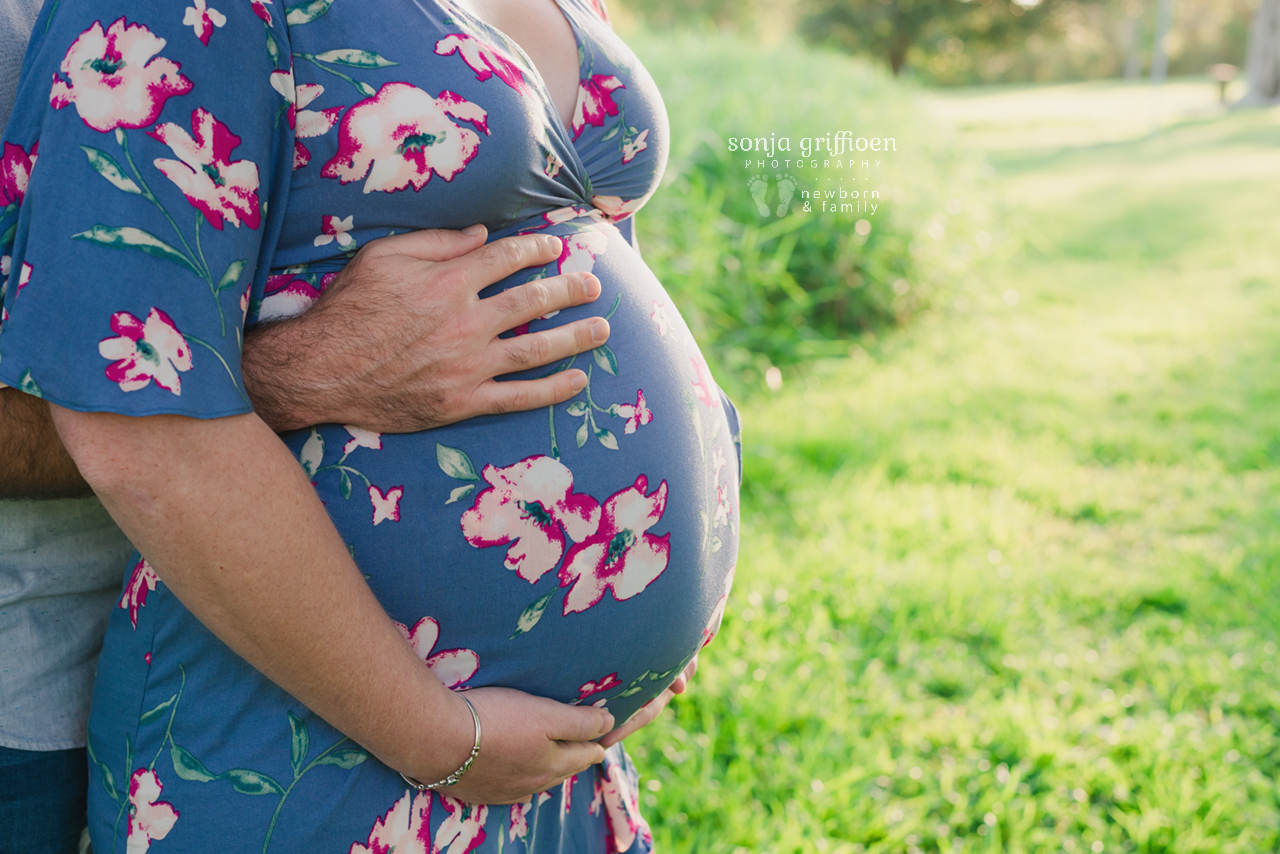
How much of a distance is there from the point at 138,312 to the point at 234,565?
22cm

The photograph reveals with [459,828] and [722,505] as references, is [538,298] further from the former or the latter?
[459,828]

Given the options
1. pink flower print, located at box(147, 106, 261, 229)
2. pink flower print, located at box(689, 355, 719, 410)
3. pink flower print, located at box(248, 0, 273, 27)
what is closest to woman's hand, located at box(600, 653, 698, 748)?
pink flower print, located at box(689, 355, 719, 410)

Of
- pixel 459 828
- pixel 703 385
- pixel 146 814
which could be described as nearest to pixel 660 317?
pixel 703 385

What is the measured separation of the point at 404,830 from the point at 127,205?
682 millimetres

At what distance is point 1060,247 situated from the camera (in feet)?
26.6

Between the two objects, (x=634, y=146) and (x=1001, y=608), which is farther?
(x=1001, y=608)

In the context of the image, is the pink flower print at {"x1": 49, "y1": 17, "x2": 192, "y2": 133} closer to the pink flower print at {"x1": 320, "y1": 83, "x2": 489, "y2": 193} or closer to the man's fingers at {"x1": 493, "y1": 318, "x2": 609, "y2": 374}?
the pink flower print at {"x1": 320, "y1": 83, "x2": 489, "y2": 193}

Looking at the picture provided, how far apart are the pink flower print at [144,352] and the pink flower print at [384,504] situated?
0.77ft

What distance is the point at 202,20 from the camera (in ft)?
2.36

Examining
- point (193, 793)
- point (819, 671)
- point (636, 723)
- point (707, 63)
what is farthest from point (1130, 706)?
point (707, 63)

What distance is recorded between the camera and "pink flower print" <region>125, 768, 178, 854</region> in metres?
0.88

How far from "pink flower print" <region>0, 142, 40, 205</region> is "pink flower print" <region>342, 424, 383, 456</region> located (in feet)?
1.10

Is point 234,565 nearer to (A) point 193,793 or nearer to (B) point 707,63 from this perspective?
(A) point 193,793

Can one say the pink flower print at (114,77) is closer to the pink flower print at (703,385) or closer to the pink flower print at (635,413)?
the pink flower print at (635,413)
